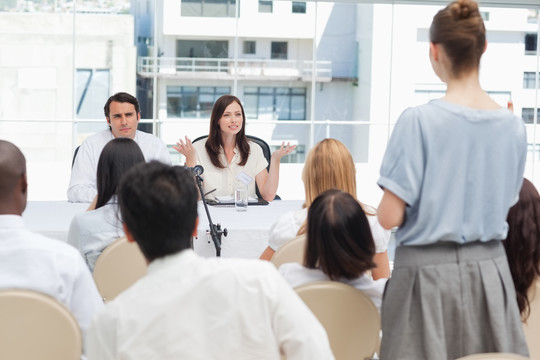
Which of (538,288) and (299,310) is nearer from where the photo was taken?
(299,310)

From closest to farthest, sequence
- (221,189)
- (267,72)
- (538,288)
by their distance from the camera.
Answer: (538,288) → (221,189) → (267,72)

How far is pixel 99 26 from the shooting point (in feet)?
40.0

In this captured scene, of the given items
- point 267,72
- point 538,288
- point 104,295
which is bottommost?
point 104,295

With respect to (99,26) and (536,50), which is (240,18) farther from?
(536,50)

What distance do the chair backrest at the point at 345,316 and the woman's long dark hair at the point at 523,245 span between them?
0.40 meters

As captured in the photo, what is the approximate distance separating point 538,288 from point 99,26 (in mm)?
10946

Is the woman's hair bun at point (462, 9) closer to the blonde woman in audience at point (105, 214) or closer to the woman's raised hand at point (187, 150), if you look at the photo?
the blonde woman in audience at point (105, 214)

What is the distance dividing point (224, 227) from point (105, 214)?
32.1 inches

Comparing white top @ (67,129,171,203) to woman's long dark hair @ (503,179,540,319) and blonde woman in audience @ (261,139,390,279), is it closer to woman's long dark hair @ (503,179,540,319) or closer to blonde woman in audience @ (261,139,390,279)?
blonde woman in audience @ (261,139,390,279)

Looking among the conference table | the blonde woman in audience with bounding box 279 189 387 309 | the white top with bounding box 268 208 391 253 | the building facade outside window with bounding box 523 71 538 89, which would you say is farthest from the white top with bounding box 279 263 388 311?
the building facade outside window with bounding box 523 71 538 89

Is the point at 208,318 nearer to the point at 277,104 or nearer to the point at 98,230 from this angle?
the point at 98,230

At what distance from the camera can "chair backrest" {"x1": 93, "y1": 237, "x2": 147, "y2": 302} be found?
2537 millimetres

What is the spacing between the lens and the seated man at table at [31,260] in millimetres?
1729

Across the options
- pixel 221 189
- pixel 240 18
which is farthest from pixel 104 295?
pixel 240 18
